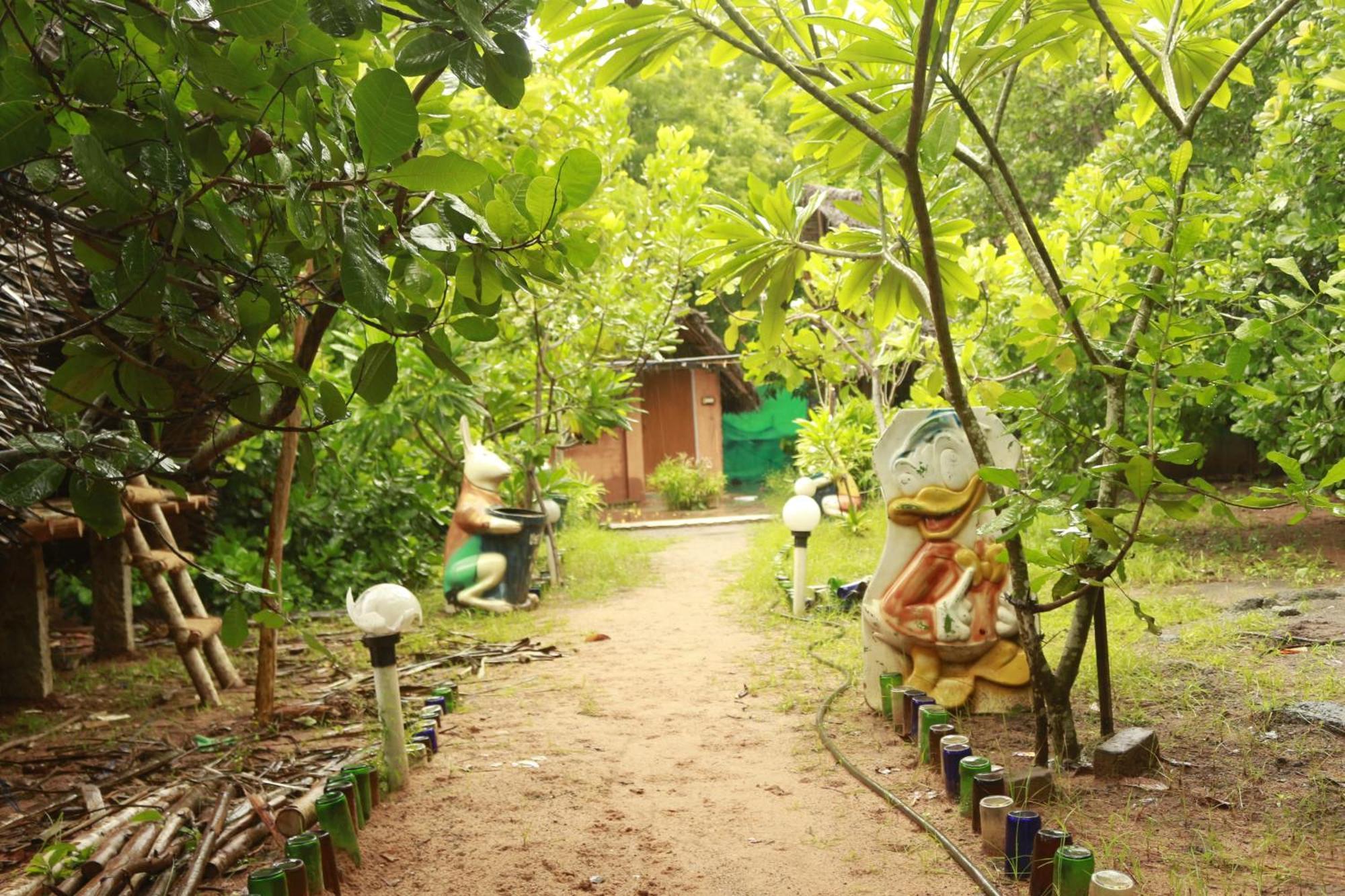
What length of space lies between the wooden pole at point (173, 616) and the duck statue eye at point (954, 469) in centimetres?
341

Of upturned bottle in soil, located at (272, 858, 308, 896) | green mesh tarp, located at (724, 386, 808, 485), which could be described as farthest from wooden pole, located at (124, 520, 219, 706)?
green mesh tarp, located at (724, 386, 808, 485)

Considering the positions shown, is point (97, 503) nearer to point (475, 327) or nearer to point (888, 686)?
point (475, 327)

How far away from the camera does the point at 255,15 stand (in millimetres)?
1146

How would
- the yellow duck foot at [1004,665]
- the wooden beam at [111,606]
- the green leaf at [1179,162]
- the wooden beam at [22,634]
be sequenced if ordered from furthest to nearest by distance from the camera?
the wooden beam at [111,606] → the wooden beam at [22,634] → the yellow duck foot at [1004,665] → the green leaf at [1179,162]

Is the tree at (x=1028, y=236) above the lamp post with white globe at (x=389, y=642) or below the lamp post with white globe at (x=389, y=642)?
above

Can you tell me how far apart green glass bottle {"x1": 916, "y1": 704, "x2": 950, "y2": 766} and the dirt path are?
0.93ft

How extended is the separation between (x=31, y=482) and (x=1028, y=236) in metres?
2.86

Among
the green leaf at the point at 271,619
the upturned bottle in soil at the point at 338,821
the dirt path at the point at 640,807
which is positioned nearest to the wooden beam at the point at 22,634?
the dirt path at the point at 640,807

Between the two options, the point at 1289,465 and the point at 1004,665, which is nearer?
the point at 1289,465

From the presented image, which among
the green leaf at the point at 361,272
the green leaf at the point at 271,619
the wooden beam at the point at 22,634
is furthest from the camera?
the wooden beam at the point at 22,634

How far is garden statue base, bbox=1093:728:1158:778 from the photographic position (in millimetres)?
3027

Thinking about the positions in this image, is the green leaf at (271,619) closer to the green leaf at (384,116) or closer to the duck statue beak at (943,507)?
the green leaf at (384,116)

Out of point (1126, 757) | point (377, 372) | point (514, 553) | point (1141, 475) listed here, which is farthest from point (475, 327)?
point (514, 553)

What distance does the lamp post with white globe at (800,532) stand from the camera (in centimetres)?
613
